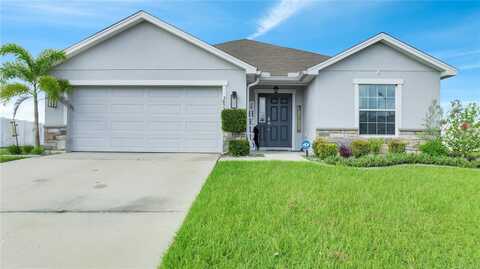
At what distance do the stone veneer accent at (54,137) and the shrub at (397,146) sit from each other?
11439 mm

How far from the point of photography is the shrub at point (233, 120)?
885cm

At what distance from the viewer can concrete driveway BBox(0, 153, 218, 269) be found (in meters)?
2.62

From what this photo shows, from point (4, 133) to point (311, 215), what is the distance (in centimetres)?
1540

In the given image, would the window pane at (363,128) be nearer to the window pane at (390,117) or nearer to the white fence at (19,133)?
the window pane at (390,117)

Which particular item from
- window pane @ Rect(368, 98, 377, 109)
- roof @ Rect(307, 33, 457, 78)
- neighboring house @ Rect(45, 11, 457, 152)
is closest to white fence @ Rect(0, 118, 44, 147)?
neighboring house @ Rect(45, 11, 457, 152)

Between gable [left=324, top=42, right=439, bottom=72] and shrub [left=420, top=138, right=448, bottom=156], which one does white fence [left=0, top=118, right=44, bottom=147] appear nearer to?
gable [left=324, top=42, right=439, bottom=72]

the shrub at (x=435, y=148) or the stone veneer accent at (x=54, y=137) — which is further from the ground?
the stone veneer accent at (x=54, y=137)

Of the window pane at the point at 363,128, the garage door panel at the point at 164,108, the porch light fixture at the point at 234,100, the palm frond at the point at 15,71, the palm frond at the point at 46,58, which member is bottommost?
the window pane at the point at 363,128

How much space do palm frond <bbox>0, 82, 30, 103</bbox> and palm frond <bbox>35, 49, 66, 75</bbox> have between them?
73 cm

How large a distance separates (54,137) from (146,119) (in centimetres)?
324

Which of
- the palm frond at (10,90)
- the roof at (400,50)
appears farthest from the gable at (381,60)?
the palm frond at (10,90)

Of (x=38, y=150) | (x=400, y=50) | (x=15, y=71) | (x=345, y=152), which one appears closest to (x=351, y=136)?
(x=345, y=152)

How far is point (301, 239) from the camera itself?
2768 mm

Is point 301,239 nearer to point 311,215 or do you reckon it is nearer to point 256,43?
point 311,215
